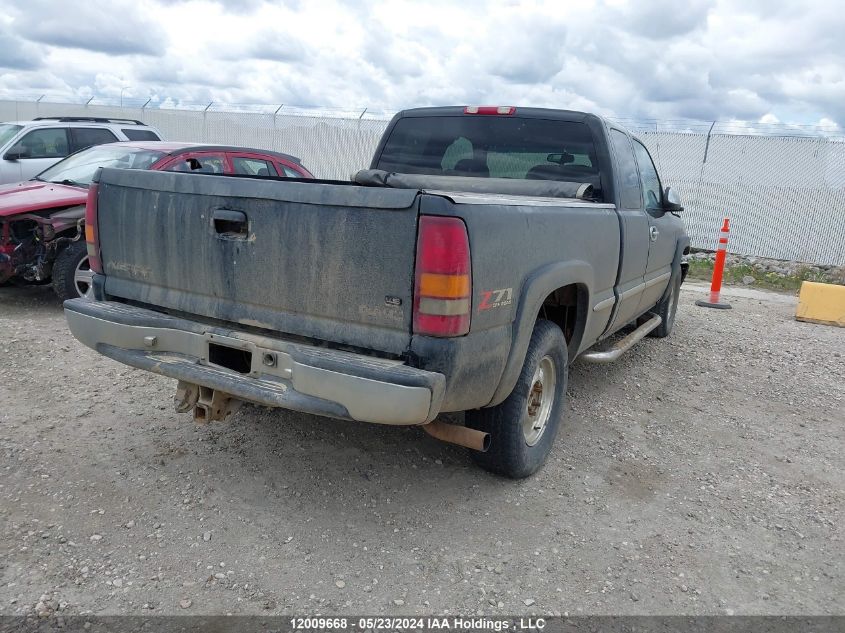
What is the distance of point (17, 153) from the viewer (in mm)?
10188

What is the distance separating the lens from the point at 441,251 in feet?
9.34

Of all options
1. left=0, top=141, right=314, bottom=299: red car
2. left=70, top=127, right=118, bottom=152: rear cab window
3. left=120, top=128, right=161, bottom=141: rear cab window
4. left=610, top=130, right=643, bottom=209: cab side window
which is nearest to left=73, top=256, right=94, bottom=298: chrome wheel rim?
left=0, top=141, right=314, bottom=299: red car

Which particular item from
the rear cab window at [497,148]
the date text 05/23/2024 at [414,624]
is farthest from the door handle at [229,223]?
the rear cab window at [497,148]

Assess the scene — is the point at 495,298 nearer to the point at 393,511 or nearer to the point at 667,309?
the point at 393,511

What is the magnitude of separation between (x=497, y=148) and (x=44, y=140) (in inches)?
329

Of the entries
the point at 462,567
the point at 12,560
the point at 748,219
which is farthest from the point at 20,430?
the point at 748,219

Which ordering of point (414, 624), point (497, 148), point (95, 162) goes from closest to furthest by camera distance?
1. point (414, 624)
2. point (497, 148)
3. point (95, 162)

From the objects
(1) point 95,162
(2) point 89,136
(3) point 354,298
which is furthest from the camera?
(2) point 89,136

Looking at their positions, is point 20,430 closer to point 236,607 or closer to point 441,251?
point 236,607

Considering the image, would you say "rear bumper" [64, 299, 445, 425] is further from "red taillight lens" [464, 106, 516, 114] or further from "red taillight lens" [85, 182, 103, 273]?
"red taillight lens" [464, 106, 516, 114]

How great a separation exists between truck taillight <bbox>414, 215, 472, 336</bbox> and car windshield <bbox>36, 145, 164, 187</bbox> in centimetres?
543

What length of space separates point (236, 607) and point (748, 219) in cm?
1462

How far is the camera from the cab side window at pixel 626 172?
15.8 feet

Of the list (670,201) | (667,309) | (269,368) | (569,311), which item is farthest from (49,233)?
(667,309)
